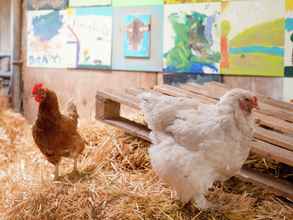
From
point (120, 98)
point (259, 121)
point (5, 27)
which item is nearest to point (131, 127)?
point (120, 98)

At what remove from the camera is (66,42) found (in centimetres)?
416

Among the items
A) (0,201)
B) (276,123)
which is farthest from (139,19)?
(0,201)

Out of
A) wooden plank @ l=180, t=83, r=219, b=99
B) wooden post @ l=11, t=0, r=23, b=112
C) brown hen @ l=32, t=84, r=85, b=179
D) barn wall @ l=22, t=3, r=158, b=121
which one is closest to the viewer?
brown hen @ l=32, t=84, r=85, b=179

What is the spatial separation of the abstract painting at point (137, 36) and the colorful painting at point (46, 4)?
28.7 inches

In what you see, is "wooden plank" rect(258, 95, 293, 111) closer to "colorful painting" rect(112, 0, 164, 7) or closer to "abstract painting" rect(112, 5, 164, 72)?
"abstract painting" rect(112, 5, 164, 72)

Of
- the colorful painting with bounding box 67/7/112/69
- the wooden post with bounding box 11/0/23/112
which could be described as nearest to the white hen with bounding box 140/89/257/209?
the colorful painting with bounding box 67/7/112/69

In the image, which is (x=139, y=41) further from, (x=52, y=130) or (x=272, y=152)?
(x=272, y=152)

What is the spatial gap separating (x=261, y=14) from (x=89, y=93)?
5.88 feet

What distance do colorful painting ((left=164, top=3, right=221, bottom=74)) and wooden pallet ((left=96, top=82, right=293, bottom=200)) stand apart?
243 mm

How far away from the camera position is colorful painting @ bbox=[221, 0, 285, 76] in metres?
3.22

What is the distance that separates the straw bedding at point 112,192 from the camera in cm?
217

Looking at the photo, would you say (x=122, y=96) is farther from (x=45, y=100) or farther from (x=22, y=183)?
(x=22, y=183)

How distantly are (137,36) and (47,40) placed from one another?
3.35 ft

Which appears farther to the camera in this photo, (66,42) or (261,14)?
(66,42)
